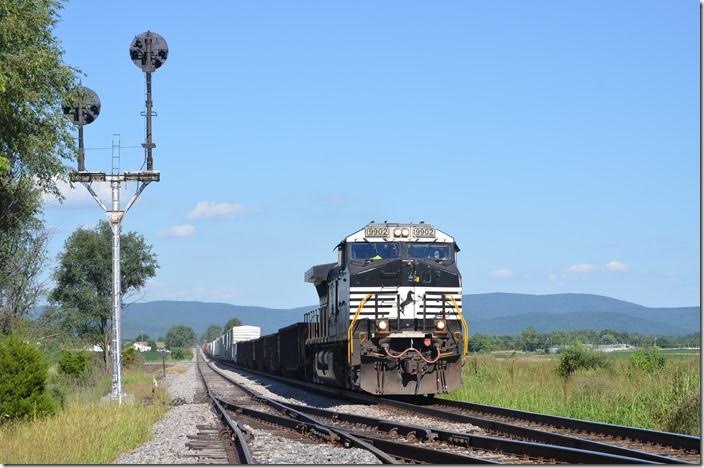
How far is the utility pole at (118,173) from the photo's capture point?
2383 cm

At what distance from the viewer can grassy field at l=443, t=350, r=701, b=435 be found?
591 inches

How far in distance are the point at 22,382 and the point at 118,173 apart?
6.53 m

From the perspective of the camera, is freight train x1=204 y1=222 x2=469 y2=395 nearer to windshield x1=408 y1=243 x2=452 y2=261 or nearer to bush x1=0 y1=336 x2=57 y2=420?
windshield x1=408 y1=243 x2=452 y2=261

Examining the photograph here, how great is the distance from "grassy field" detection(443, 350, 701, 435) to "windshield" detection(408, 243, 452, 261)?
349cm

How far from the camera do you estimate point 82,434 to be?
14977 mm

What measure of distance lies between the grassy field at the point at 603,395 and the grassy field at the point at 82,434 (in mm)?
7809

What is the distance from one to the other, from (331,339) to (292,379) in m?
13.3

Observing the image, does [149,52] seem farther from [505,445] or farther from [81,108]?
[505,445]

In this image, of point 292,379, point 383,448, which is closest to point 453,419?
point 383,448

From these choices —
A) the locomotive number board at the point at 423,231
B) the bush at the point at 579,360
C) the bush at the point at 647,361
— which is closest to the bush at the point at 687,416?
the locomotive number board at the point at 423,231

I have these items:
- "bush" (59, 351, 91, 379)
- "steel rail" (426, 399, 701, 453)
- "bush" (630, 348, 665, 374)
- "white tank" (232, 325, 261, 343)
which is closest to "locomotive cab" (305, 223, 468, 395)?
"steel rail" (426, 399, 701, 453)

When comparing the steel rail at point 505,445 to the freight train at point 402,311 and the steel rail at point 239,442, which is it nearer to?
the steel rail at point 239,442

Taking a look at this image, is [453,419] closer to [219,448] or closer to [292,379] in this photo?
[219,448]

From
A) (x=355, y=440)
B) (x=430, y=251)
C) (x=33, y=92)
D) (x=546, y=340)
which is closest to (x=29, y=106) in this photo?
(x=33, y=92)
